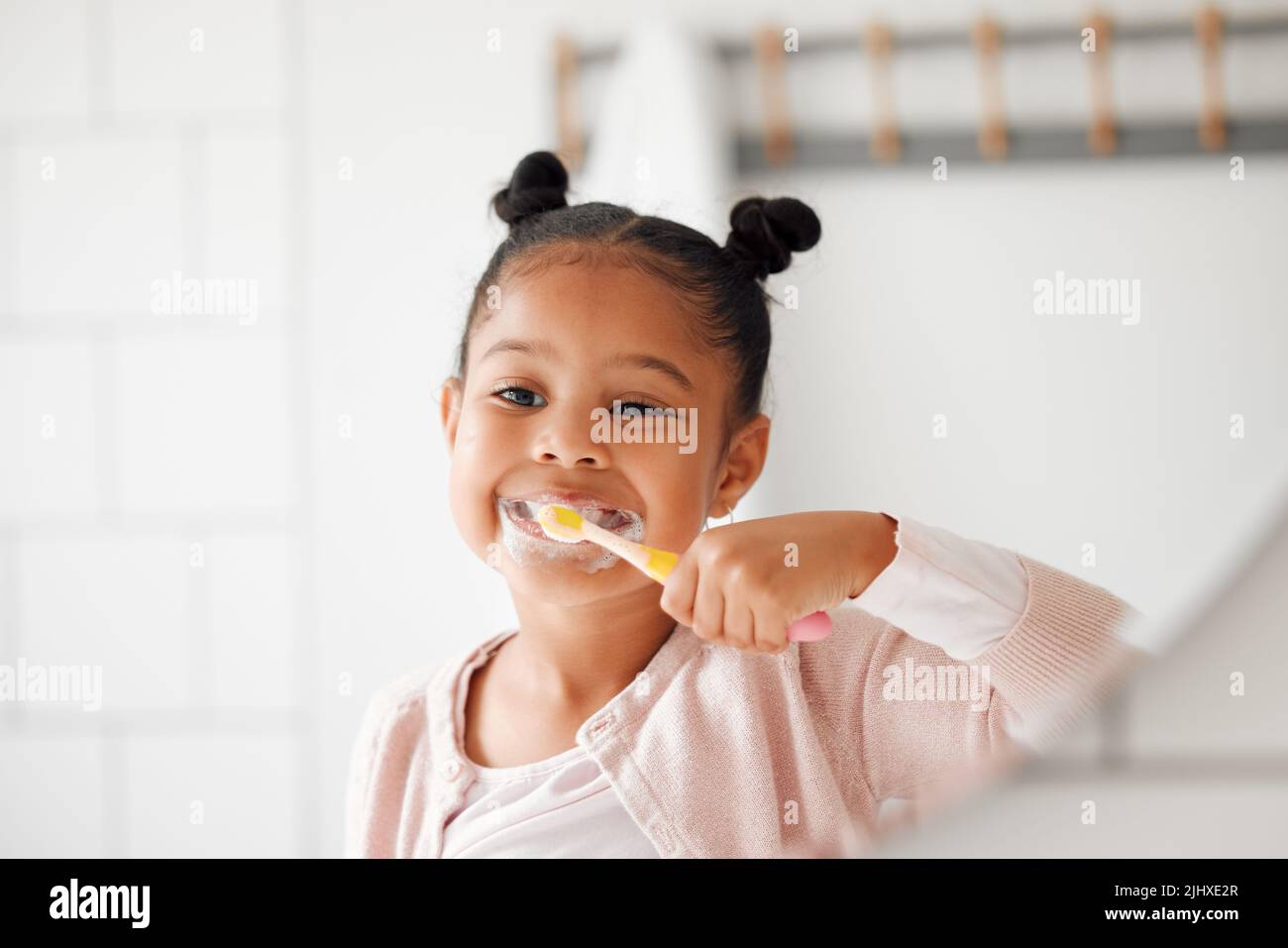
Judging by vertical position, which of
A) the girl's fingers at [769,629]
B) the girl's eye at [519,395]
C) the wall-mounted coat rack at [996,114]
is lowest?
the girl's fingers at [769,629]

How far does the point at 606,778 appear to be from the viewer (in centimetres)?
51

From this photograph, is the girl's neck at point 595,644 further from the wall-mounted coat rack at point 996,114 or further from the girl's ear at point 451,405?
the wall-mounted coat rack at point 996,114

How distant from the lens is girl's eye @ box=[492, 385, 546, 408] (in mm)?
513

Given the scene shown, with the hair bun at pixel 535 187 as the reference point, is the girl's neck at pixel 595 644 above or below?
below

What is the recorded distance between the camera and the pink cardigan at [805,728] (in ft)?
1.46

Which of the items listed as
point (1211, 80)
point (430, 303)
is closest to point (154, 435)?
point (430, 303)

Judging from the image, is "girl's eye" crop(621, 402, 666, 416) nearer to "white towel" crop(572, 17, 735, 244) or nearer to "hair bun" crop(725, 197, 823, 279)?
"hair bun" crop(725, 197, 823, 279)

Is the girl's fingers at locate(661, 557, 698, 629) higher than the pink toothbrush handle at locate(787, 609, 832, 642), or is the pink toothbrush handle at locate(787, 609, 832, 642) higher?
the girl's fingers at locate(661, 557, 698, 629)

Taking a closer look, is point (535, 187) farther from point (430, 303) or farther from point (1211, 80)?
point (1211, 80)

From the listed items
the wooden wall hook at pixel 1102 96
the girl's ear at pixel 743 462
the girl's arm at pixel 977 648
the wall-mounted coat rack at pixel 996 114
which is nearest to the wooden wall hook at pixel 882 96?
the wall-mounted coat rack at pixel 996 114

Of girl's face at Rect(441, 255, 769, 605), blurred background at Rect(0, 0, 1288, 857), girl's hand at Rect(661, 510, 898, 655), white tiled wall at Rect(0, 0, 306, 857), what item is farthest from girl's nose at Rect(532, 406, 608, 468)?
white tiled wall at Rect(0, 0, 306, 857)

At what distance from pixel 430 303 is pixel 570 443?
0.32m
